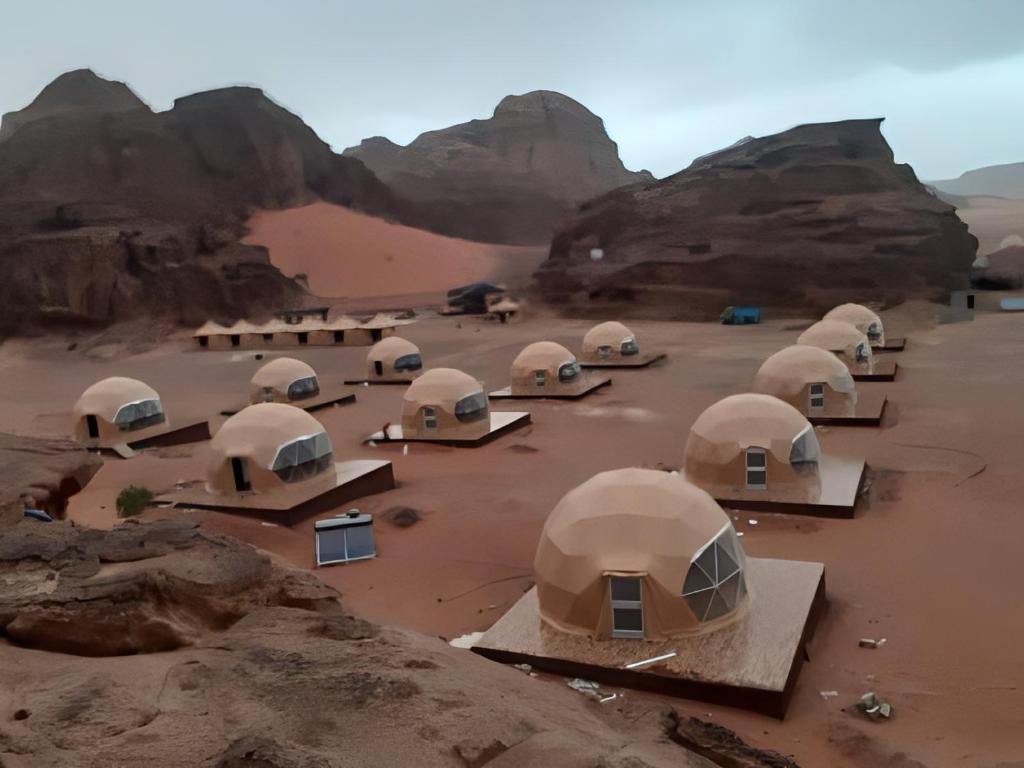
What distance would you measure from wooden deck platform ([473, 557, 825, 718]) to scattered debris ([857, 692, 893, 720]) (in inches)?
34.4

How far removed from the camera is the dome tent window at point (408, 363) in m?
39.8

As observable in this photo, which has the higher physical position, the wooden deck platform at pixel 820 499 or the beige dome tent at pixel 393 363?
the beige dome tent at pixel 393 363

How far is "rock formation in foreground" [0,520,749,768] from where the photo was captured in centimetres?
484

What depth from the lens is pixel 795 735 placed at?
31.9 feet

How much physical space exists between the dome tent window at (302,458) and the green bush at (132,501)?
9.48 feet

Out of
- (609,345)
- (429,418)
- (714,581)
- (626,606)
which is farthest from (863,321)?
(626,606)

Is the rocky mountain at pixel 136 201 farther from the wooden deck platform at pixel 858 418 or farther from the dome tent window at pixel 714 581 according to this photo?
the dome tent window at pixel 714 581

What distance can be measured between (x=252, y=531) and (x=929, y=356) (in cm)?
3292

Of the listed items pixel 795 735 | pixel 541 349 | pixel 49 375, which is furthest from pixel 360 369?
pixel 795 735

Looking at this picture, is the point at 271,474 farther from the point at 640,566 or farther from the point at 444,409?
the point at 640,566

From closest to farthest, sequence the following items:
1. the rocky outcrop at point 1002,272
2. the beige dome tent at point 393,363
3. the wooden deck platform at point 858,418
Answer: the wooden deck platform at point 858,418 < the beige dome tent at point 393,363 < the rocky outcrop at point 1002,272

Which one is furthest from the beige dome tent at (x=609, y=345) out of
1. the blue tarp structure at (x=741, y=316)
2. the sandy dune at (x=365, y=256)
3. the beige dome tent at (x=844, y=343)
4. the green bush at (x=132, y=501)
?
the sandy dune at (x=365, y=256)

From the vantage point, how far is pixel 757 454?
59.0 ft

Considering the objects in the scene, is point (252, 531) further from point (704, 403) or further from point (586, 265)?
point (586, 265)
